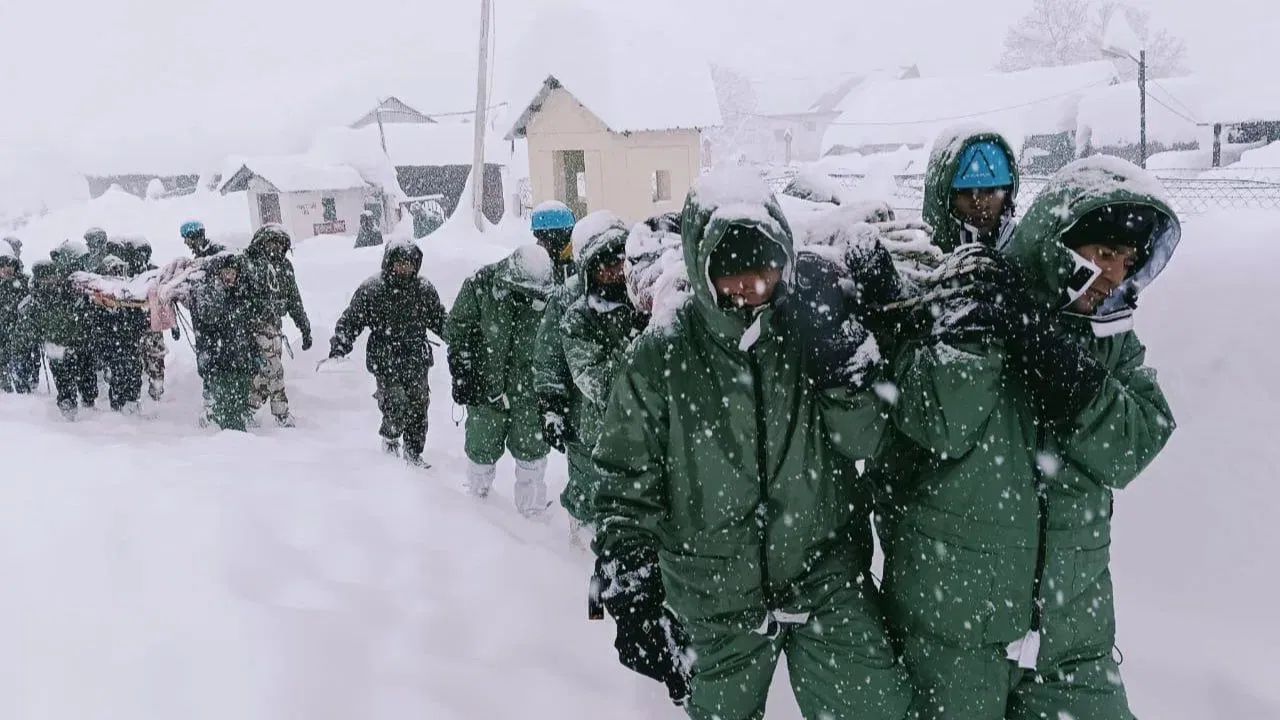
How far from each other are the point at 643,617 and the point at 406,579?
167 centimetres

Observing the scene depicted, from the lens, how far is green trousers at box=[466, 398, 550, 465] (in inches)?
216

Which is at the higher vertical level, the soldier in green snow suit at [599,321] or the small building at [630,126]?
the small building at [630,126]

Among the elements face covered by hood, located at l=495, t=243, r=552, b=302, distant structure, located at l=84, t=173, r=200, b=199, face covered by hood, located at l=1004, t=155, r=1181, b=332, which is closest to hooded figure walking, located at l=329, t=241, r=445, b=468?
face covered by hood, located at l=495, t=243, r=552, b=302

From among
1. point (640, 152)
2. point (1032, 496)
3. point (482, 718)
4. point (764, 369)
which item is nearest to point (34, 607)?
point (482, 718)

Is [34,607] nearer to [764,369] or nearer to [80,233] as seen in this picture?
[764,369]

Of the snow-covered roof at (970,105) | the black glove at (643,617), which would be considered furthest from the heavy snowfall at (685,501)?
the snow-covered roof at (970,105)

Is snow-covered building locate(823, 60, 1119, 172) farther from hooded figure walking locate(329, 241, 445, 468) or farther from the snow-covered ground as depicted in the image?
the snow-covered ground

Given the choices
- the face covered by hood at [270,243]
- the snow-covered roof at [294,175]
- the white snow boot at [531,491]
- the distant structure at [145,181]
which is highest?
the distant structure at [145,181]

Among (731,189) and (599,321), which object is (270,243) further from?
(731,189)

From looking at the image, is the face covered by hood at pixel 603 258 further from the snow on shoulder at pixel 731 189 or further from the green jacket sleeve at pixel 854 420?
the green jacket sleeve at pixel 854 420

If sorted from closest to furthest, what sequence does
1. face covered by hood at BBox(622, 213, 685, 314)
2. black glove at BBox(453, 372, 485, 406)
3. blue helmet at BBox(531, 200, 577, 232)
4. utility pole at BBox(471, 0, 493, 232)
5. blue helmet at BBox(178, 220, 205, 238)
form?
face covered by hood at BBox(622, 213, 685, 314)
blue helmet at BBox(531, 200, 577, 232)
black glove at BBox(453, 372, 485, 406)
blue helmet at BBox(178, 220, 205, 238)
utility pole at BBox(471, 0, 493, 232)

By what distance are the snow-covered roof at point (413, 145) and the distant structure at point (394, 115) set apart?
585cm

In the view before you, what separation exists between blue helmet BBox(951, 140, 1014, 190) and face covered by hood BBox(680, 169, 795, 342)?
2.27 ft

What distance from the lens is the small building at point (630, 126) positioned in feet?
58.4
